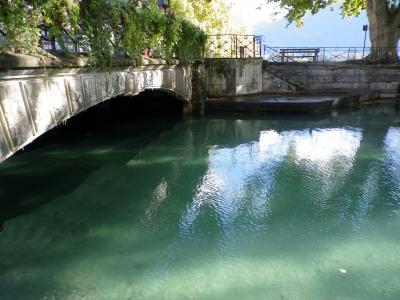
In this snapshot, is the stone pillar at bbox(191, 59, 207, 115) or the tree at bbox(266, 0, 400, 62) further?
the tree at bbox(266, 0, 400, 62)

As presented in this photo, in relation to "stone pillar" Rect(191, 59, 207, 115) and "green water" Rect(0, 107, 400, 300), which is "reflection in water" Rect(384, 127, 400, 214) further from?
"stone pillar" Rect(191, 59, 207, 115)

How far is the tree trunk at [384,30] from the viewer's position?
59.4ft

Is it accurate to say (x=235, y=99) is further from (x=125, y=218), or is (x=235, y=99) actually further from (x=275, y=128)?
(x=125, y=218)

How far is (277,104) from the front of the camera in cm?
1417

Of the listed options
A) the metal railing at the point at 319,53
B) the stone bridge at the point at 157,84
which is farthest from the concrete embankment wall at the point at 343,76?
the metal railing at the point at 319,53

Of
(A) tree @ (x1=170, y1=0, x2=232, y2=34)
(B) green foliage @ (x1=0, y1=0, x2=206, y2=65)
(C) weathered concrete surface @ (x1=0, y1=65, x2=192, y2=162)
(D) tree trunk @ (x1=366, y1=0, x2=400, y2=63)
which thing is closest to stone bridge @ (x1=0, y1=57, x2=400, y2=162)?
(C) weathered concrete surface @ (x1=0, y1=65, x2=192, y2=162)

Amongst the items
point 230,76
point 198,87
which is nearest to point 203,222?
point 198,87

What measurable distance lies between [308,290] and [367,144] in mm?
7304

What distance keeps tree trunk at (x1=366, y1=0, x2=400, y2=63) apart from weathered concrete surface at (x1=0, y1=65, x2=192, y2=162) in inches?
594

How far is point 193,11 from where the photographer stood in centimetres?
2581

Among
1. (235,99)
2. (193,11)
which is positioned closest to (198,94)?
(235,99)

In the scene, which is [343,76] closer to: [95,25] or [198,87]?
[198,87]

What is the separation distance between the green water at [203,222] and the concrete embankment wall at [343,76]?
809cm

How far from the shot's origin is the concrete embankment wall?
17422 millimetres
